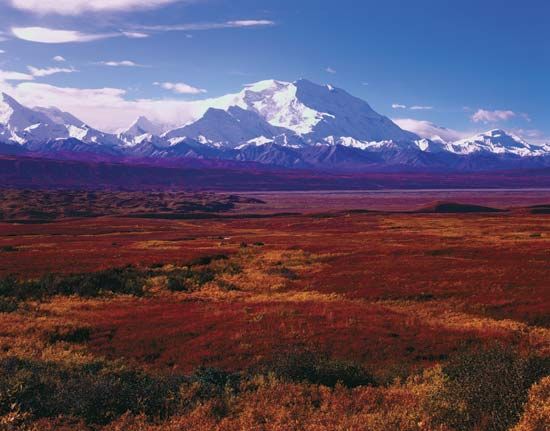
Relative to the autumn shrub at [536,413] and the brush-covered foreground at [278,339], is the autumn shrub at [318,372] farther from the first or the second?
the autumn shrub at [536,413]

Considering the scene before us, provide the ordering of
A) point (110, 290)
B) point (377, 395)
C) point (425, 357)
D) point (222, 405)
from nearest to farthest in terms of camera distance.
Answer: point (222, 405), point (377, 395), point (425, 357), point (110, 290)

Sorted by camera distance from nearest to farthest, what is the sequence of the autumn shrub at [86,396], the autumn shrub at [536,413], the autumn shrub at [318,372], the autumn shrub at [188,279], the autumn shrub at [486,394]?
the autumn shrub at [536,413] < the autumn shrub at [486,394] < the autumn shrub at [86,396] < the autumn shrub at [318,372] < the autumn shrub at [188,279]

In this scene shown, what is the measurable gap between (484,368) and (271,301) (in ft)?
62.3

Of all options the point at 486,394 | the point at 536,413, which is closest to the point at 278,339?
the point at 486,394

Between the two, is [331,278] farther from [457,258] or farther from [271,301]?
[457,258]

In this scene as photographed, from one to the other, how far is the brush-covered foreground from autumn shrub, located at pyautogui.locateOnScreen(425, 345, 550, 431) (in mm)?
45

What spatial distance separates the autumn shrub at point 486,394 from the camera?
1034cm

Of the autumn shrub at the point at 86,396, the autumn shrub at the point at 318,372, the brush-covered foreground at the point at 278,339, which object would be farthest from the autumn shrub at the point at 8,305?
the autumn shrub at the point at 318,372

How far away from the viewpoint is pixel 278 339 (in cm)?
2183

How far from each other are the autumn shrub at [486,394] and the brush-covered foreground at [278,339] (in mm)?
45

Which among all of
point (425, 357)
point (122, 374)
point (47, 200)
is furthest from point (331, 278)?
point (47, 200)

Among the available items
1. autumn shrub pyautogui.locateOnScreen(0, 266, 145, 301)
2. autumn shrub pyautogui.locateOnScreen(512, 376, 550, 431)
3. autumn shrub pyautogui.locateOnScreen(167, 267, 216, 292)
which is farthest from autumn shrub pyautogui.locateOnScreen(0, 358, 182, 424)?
autumn shrub pyautogui.locateOnScreen(167, 267, 216, 292)

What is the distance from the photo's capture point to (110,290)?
35.0m

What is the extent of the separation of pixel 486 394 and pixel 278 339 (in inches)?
463
